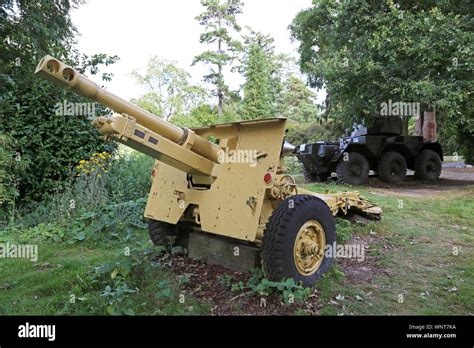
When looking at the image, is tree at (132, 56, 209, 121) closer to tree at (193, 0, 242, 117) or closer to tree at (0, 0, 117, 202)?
tree at (193, 0, 242, 117)

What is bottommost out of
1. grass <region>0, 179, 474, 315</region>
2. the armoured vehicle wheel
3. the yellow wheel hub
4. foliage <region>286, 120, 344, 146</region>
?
grass <region>0, 179, 474, 315</region>

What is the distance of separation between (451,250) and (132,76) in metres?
28.1

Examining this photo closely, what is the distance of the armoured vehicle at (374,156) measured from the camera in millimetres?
10828

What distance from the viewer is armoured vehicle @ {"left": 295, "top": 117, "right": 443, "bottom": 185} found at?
10.8m

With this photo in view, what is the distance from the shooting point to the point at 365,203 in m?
6.16

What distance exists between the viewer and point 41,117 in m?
6.93

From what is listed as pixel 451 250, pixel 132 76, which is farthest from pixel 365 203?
pixel 132 76

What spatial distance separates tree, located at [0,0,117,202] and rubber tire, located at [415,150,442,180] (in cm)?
918

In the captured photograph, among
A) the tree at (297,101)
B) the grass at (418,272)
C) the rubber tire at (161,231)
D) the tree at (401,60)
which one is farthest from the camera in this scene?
the tree at (297,101)

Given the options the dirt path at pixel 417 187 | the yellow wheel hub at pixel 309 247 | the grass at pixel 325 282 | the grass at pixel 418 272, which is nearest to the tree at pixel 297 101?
the dirt path at pixel 417 187

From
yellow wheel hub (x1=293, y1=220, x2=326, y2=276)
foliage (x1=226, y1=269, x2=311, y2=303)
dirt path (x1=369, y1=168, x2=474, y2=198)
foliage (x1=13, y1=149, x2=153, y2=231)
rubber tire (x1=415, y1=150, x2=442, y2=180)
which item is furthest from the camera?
rubber tire (x1=415, y1=150, x2=442, y2=180)

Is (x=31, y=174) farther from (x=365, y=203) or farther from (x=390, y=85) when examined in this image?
(x=390, y=85)

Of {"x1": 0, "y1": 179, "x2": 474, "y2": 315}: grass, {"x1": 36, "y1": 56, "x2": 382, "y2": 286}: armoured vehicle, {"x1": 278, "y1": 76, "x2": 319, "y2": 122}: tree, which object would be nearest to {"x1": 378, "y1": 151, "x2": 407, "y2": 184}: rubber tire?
{"x1": 0, "y1": 179, "x2": 474, "y2": 315}: grass

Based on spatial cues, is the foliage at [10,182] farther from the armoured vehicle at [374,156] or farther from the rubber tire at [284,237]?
the armoured vehicle at [374,156]
